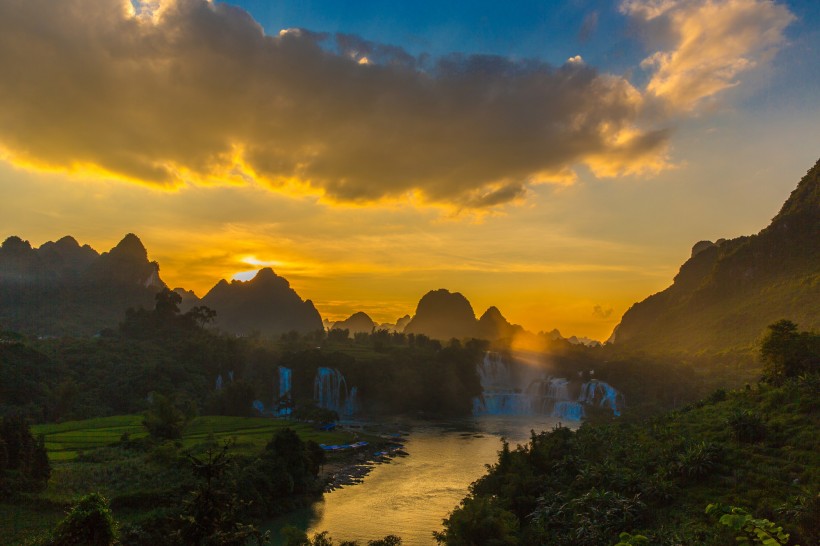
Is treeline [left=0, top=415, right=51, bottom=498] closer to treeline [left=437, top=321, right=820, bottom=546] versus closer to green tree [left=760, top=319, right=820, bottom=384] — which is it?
treeline [left=437, top=321, right=820, bottom=546]

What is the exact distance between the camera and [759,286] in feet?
503

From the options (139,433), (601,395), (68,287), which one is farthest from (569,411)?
(68,287)

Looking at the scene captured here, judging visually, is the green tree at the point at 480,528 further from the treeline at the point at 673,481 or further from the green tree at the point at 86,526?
the green tree at the point at 86,526

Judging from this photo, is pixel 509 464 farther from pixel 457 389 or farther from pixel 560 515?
pixel 457 389

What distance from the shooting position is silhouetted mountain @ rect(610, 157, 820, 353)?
443 feet

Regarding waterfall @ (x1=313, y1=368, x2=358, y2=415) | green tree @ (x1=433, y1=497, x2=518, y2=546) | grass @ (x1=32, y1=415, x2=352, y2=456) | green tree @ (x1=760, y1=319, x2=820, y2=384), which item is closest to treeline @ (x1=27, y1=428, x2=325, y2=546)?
grass @ (x1=32, y1=415, x2=352, y2=456)

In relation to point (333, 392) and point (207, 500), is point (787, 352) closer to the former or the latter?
point (207, 500)

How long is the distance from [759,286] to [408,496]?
15367cm

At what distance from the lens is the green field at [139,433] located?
169ft

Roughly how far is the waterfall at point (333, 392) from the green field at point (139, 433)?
110ft

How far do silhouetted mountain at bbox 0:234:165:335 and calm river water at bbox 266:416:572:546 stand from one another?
125 m

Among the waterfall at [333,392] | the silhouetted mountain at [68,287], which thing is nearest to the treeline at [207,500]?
the waterfall at [333,392]

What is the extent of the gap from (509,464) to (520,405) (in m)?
100

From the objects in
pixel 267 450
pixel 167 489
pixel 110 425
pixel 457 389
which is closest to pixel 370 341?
pixel 457 389
